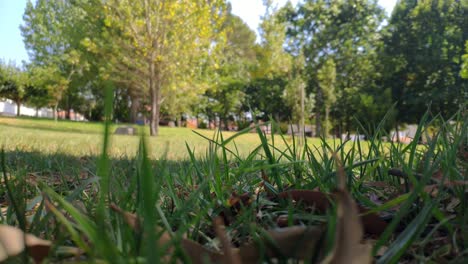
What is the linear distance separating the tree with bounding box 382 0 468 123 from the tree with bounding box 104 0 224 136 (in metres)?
16.4

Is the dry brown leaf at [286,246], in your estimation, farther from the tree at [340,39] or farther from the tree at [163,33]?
the tree at [340,39]

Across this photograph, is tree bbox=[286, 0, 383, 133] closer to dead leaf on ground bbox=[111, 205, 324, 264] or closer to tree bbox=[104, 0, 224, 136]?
tree bbox=[104, 0, 224, 136]

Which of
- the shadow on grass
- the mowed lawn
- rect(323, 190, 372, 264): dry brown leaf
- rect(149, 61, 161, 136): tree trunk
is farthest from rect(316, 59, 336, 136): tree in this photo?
rect(323, 190, 372, 264): dry brown leaf

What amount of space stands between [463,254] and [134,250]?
50 centimetres

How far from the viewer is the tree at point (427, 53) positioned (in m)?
23.3

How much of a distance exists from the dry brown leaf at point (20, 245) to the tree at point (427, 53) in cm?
2530

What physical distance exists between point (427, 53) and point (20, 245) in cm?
2700

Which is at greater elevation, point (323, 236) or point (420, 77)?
point (420, 77)

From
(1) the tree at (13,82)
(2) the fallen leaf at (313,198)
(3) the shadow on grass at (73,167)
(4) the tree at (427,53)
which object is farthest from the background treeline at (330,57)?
(2) the fallen leaf at (313,198)

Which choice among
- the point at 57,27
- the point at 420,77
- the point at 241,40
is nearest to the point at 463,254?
the point at 420,77

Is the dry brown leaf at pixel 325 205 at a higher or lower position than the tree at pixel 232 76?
lower

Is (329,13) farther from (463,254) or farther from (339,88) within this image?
(463,254)

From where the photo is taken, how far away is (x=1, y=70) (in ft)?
117

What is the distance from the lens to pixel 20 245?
1.72ft
